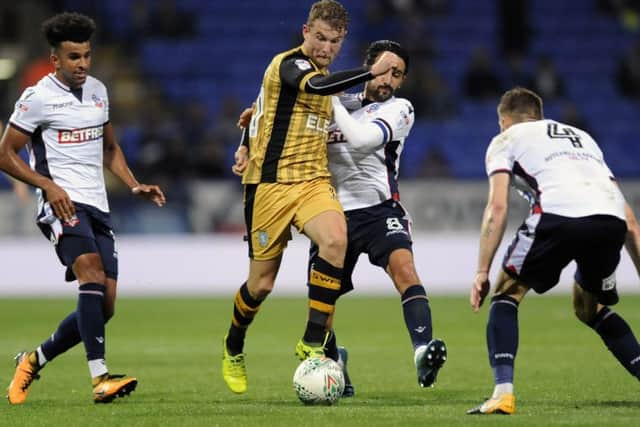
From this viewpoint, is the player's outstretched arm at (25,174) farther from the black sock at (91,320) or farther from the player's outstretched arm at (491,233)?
the player's outstretched arm at (491,233)

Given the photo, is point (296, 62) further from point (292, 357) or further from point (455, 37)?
point (455, 37)

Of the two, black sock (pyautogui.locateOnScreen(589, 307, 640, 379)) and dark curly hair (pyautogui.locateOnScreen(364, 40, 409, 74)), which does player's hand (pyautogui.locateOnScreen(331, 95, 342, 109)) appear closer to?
dark curly hair (pyautogui.locateOnScreen(364, 40, 409, 74))

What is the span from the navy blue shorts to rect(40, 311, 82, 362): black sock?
260mm

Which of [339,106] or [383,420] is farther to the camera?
[339,106]

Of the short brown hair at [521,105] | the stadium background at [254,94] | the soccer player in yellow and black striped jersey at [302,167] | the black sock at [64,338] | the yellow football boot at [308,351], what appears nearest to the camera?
the short brown hair at [521,105]

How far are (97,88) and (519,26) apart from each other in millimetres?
15742

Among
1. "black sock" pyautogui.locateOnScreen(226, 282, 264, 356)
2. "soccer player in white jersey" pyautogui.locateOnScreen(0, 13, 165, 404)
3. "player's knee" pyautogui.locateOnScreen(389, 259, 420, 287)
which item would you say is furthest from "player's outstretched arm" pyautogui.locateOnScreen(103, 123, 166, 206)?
"player's knee" pyautogui.locateOnScreen(389, 259, 420, 287)

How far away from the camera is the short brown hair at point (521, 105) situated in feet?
22.3

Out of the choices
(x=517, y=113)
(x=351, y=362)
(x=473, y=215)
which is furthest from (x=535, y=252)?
(x=473, y=215)

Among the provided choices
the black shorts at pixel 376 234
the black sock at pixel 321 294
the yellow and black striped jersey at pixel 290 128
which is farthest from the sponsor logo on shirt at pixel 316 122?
the black sock at pixel 321 294

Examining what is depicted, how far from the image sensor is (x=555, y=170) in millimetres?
6602

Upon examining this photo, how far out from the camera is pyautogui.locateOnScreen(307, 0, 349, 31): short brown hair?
23.9 feet

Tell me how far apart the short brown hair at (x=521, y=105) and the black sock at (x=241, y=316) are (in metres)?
1.97

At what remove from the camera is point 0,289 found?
677 inches
